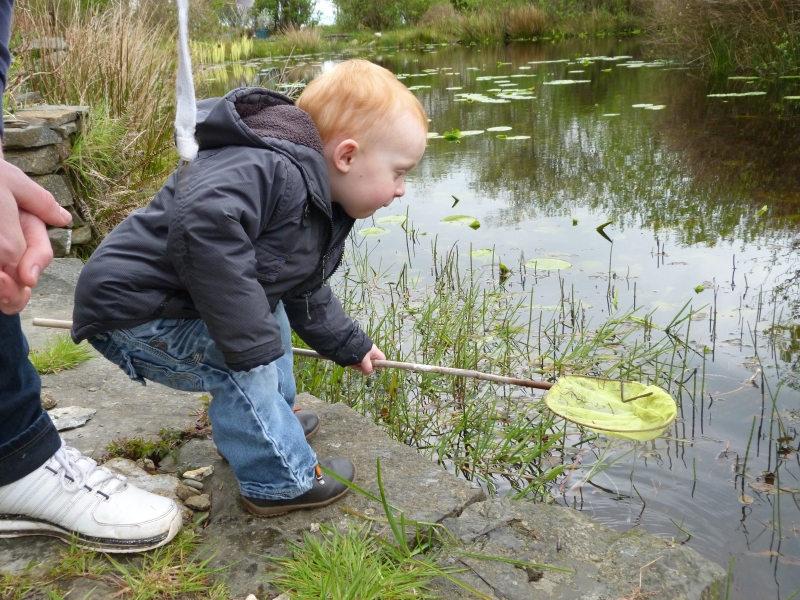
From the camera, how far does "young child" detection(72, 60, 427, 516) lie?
133cm

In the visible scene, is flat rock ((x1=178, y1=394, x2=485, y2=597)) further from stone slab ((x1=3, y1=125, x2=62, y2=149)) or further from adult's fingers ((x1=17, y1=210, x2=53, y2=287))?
stone slab ((x1=3, y1=125, x2=62, y2=149))

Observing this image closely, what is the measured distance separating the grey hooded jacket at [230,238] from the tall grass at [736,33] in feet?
22.9

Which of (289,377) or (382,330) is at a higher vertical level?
(289,377)

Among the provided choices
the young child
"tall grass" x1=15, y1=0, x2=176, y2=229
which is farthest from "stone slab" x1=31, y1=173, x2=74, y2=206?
the young child

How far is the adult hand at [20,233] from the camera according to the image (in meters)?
1.11

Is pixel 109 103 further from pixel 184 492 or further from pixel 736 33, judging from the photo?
pixel 736 33

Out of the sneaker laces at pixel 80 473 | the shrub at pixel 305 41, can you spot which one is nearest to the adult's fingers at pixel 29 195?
the sneaker laces at pixel 80 473

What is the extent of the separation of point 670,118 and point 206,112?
18.0 ft

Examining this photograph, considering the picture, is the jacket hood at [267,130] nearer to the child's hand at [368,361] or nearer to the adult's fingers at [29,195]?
the adult's fingers at [29,195]

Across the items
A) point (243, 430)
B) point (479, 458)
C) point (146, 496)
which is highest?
point (243, 430)

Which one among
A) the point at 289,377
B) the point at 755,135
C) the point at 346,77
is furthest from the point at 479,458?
the point at 755,135

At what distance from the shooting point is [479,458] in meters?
2.16

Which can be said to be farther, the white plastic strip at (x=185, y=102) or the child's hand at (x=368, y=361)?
the child's hand at (x=368, y=361)

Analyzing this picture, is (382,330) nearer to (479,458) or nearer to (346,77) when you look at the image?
(479,458)
